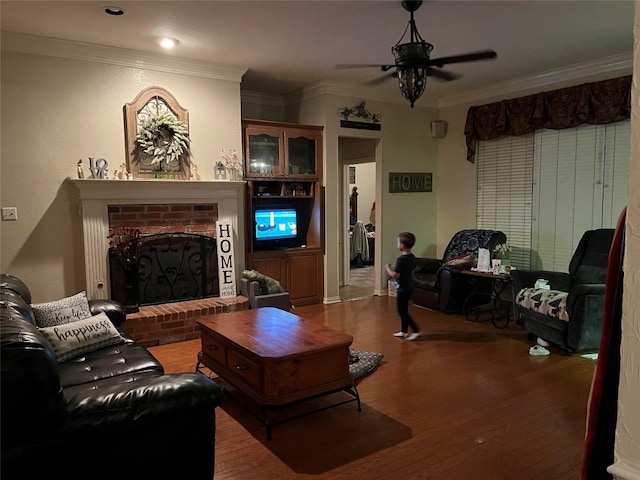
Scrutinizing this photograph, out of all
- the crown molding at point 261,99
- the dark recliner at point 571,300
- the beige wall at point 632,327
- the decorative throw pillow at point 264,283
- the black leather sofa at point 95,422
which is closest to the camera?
the beige wall at point 632,327

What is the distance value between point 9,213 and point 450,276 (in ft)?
14.8

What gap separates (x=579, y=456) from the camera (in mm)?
2500

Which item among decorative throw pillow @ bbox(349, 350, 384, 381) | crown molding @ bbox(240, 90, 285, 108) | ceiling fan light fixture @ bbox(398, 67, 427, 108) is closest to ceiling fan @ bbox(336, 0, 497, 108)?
ceiling fan light fixture @ bbox(398, 67, 427, 108)

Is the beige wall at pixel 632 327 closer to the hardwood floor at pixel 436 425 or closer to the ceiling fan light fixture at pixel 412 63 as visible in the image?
the hardwood floor at pixel 436 425

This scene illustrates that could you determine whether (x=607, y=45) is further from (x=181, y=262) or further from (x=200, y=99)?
(x=181, y=262)

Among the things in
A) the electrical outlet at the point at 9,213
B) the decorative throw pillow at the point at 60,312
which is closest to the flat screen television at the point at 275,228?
the electrical outlet at the point at 9,213

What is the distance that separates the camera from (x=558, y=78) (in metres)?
5.54

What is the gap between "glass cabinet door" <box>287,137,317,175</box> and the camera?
232 inches

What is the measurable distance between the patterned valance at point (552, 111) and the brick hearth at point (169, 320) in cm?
401

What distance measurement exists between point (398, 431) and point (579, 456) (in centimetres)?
96

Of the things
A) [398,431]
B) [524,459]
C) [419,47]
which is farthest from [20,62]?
[524,459]

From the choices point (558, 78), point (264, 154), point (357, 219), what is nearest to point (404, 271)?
point (264, 154)

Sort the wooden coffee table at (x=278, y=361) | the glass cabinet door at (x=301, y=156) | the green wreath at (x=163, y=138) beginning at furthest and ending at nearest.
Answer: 1. the glass cabinet door at (x=301, y=156)
2. the green wreath at (x=163, y=138)
3. the wooden coffee table at (x=278, y=361)

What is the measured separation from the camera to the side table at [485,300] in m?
5.20
